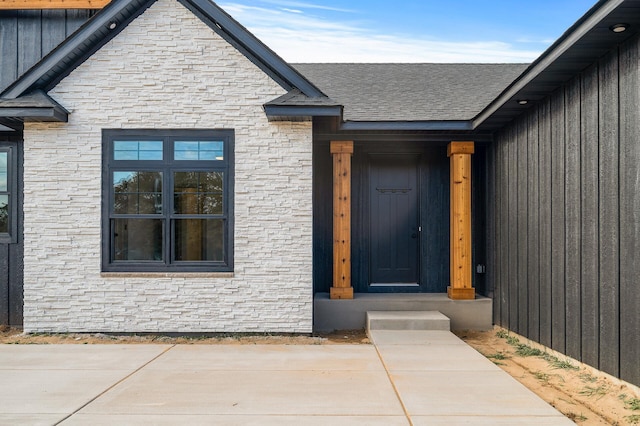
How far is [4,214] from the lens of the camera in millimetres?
7344

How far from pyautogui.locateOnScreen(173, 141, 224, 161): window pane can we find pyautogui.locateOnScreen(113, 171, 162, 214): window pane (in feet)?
1.43

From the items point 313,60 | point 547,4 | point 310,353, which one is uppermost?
point 547,4

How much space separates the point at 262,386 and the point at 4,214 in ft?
17.8

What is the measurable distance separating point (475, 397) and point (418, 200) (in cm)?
475

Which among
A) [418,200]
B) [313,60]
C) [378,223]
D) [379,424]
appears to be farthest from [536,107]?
[313,60]

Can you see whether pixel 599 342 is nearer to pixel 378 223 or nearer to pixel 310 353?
pixel 310 353

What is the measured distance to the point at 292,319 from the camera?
6664mm

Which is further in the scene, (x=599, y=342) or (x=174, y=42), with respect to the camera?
(x=174, y=42)

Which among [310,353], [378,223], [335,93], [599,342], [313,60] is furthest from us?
A: [313,60]

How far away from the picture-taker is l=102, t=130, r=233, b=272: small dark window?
21.8ft

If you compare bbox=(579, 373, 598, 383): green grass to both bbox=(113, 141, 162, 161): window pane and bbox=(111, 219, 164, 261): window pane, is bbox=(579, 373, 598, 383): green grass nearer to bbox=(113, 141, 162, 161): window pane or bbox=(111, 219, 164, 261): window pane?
bbox=(111, 219, 164, 261): window pane

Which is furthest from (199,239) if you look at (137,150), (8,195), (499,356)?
(499,356)

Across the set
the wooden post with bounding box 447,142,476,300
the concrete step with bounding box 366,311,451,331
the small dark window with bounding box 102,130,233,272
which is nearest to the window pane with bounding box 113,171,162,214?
the small dark window with bounding box 102,130,233,272

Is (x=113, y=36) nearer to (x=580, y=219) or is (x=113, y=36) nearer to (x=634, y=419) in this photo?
(x=580, y=219)
